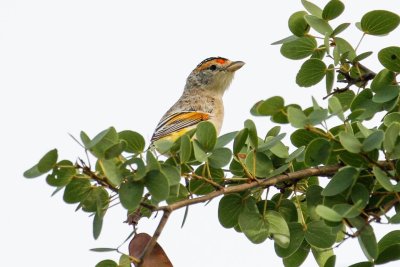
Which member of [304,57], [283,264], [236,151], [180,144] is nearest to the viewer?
[180,144]

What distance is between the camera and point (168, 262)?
11.9 ft

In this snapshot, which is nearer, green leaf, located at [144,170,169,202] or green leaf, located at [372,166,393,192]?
green leaf, located at [144,170,169,202]

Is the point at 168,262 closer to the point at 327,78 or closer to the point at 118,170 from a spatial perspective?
the point at 118,170

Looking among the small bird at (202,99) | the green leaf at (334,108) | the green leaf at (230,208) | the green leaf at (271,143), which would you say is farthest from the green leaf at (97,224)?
the small bird at (202,99)

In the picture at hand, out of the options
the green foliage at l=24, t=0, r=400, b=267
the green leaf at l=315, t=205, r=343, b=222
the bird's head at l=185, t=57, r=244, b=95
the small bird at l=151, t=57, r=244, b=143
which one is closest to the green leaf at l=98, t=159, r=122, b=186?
the green foliage at l=24, t=0, r=400, b=267

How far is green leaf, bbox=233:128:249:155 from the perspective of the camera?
395 centimetres

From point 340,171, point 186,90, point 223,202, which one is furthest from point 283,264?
point 186,90

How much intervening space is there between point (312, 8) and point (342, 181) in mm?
1443

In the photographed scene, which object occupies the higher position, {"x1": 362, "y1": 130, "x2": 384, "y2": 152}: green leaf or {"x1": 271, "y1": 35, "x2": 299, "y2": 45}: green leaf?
{"x1": 271, "y1": 35, "x2": 299, "y2": 45}: green leaf

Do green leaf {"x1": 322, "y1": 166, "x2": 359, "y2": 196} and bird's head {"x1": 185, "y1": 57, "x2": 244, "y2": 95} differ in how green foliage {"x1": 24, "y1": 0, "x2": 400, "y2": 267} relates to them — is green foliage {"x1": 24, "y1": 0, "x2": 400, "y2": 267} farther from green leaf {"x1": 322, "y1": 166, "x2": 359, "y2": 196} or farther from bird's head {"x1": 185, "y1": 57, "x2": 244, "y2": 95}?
bird's head {"x1": 185, "y1": 57, "x2": 244, "y2": 95}

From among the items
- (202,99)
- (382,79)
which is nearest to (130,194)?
(382,79)

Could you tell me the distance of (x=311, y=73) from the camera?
4754mm

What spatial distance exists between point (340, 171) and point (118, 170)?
1.03 metres

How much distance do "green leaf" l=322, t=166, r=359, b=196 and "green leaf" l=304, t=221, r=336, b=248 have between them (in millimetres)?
469
